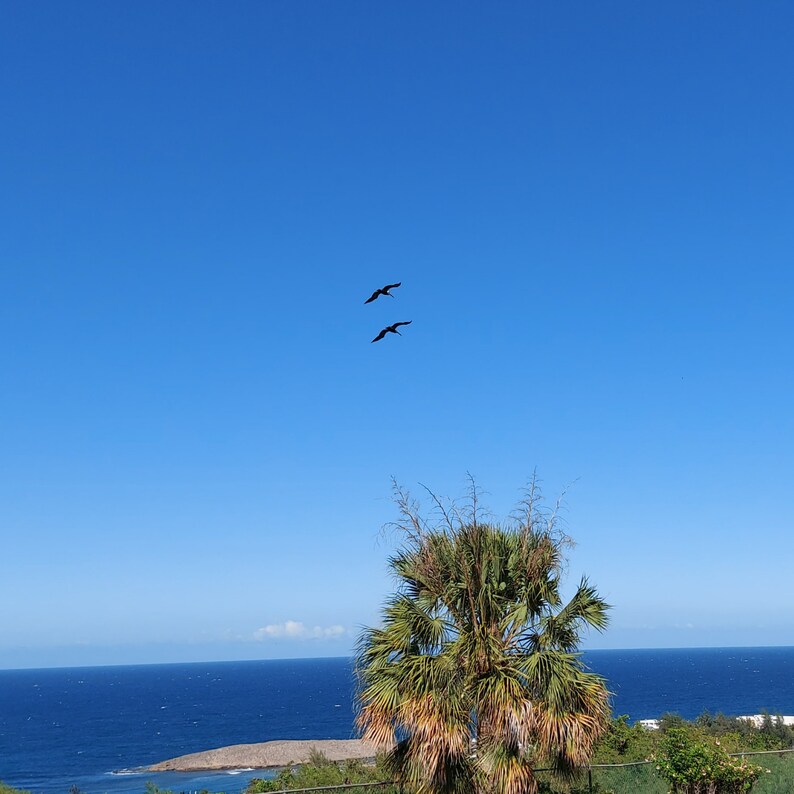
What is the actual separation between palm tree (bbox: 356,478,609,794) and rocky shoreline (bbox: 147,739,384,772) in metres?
55.6

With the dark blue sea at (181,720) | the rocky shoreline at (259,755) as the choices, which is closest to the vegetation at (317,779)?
the dark blue sea at (181,720)

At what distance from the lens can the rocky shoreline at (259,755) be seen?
6456cm

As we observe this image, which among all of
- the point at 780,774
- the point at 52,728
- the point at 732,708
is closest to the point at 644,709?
the point at 732,708

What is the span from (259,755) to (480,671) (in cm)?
6414

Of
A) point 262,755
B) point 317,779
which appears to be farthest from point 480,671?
point 262,755

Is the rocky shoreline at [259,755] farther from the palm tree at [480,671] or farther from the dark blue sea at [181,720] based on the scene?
the palm tree at [480,671]

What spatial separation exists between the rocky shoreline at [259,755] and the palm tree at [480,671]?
182ft

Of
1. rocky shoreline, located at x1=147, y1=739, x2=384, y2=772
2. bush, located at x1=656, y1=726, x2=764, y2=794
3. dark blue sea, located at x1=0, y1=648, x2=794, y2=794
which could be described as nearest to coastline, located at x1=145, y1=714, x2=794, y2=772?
rocky shoreline, located at x1=147, y1=739, x2=384, y2=772

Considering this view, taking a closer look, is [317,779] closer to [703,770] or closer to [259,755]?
[703,770]

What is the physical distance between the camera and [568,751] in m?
10.1

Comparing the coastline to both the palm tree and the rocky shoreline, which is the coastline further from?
the palm tree

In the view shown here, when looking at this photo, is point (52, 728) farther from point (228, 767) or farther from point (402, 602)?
point (402, 602)

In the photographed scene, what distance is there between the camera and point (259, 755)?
68062 mm

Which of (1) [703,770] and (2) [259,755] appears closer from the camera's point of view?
(1) [703,770]
